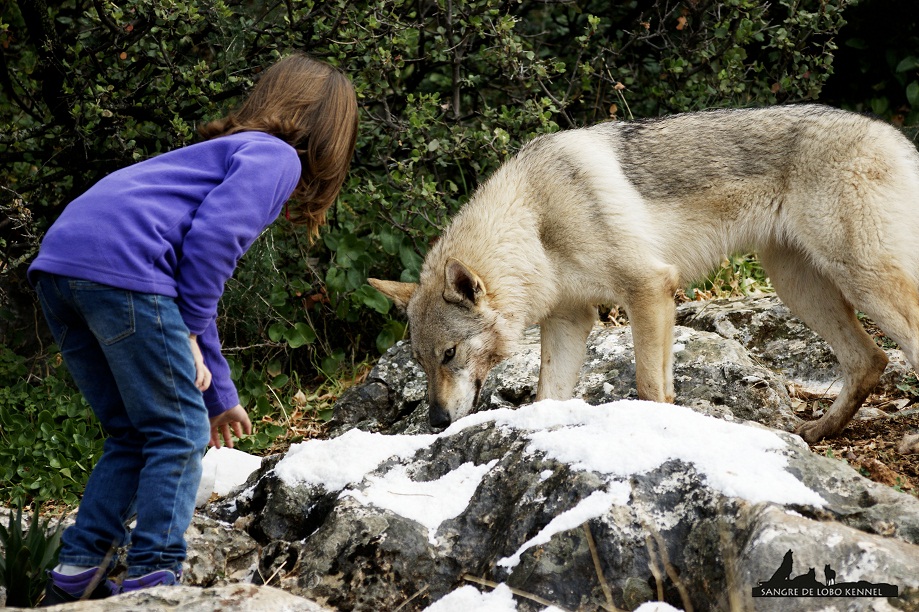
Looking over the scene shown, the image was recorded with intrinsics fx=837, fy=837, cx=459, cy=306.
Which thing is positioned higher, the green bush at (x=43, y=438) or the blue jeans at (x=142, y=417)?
the blue jeans at (x=142, y=417)

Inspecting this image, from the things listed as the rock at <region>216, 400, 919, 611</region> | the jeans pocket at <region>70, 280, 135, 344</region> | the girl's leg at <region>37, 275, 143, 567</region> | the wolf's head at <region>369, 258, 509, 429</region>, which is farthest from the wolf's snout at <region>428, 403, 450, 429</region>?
the jeans pocket at <region>70, 280, 135, 344</region>

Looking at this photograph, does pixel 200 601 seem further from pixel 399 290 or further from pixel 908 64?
pixel 908 64

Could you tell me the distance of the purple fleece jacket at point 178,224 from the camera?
9.08ft

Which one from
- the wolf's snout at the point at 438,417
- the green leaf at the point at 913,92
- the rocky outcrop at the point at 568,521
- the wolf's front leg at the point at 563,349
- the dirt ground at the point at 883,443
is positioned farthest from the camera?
the green leaf at the point at 913,92

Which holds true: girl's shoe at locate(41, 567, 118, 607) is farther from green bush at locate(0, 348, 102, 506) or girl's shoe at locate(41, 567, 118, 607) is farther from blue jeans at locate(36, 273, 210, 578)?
green bush at locate(0, 348, 102, 506)

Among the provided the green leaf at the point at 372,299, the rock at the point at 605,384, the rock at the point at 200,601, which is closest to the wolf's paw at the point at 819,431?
the rock at the point at 605,384

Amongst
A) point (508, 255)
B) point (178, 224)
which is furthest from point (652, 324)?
point (178, 224)

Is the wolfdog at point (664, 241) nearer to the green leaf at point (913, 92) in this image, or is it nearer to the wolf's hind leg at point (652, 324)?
the wolf's hind leg at point (652, 324)

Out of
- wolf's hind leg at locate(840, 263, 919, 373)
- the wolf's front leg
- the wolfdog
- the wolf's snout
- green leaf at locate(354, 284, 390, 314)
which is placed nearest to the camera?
wolf's hind leg at locate(840, 263, 919, 373)

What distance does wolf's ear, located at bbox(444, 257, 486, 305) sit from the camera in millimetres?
4555

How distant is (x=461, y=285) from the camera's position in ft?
15.3

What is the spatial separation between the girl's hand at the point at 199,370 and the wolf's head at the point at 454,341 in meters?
1.91

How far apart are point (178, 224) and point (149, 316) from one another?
13.5 inches

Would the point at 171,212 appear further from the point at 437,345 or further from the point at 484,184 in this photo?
the point at 484,184
